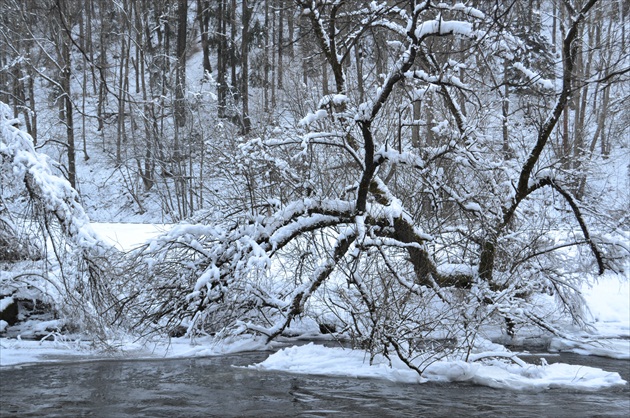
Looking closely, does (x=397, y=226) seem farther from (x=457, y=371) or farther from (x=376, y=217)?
(x=457, y=371)

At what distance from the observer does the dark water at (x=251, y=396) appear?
795 centimetres

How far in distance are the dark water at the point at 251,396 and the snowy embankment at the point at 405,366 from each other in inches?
7.9

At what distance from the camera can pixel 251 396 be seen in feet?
28.4

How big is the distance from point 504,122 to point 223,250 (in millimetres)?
5524

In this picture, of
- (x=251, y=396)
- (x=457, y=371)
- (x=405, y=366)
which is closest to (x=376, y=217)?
(x=405, y=366)

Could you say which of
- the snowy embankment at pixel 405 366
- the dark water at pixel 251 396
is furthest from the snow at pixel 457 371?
the dark water at pixel 251 396

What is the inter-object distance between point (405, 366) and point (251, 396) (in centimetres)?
215

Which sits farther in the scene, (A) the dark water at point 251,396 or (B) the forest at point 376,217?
(B) the forest at point 376,217

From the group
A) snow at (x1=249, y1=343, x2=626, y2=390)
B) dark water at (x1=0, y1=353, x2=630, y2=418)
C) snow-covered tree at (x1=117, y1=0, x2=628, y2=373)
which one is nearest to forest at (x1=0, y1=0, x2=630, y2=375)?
snow-covered tree at (x1=117, y1=0, x2=628, y2=373)

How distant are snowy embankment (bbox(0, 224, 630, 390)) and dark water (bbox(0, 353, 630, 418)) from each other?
0.20 metres

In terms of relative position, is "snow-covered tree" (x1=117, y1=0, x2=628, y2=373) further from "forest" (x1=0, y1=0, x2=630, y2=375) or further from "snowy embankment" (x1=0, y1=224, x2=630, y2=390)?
"snowy embankment" (x1=0, y1=224, x2=630, y2=390)

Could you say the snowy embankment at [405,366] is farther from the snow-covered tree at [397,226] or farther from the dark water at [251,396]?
the snow-covered tree at [397,226]

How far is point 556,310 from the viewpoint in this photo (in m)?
11.7

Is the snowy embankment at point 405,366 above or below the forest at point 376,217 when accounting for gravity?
below
